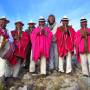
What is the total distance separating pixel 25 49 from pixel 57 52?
1590 mm

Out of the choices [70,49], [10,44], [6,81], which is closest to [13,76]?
[6,81]

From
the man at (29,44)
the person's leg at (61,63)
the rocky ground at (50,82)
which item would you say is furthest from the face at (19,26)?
the person's leg at (61,63)

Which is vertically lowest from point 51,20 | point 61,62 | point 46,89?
point 46,89

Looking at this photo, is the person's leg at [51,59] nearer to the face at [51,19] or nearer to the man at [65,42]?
the man at [65,42]

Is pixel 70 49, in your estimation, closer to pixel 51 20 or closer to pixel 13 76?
pixel 51 20

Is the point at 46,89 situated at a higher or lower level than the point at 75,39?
lower

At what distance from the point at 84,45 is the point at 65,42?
Answer: 36.5 inches

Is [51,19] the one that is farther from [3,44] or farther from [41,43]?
[3,44]

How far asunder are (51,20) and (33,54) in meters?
1.90

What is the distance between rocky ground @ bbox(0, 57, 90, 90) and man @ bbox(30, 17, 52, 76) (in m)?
0.52

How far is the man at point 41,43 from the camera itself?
1479cm

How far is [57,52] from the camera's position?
50.5 ft

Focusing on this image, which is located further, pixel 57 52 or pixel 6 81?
pixel 57 52

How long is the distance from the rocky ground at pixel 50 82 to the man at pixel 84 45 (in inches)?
20.3
